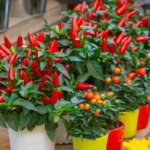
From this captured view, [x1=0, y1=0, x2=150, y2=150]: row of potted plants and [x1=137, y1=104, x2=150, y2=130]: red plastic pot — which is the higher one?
[x1=0, y1=0, x2=150, y2=150]: row of potted plants

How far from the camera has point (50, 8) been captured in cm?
285

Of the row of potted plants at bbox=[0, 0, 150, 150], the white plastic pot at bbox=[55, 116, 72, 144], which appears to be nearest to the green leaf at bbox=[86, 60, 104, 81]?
the row of potted plants at bbox=[0, 0, 150, 150]

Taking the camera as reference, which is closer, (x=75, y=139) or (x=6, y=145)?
(x=75, y=139)

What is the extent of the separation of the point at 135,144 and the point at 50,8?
2.16m

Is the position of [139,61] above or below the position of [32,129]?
above

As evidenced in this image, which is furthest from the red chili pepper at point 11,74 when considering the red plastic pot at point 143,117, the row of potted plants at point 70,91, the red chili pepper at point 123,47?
the red plastic pot at point 143,117

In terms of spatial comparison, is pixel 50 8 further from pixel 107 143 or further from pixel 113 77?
pixel 107 143

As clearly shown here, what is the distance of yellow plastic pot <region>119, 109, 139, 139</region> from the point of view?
118cm

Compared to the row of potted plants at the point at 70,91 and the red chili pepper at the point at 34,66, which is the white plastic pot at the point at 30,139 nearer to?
the row of potted plants at the point at 70,91

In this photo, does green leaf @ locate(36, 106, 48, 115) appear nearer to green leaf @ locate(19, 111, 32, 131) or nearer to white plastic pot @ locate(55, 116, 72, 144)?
green leaf @ locate(19, 111, 32, 131)

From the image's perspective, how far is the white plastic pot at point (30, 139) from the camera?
3.18ft

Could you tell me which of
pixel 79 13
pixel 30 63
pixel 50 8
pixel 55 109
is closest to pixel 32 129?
pixel 55 109

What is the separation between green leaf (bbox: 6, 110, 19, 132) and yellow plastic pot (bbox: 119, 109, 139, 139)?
1.59 ft

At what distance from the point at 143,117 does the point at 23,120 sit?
63 centimetres
